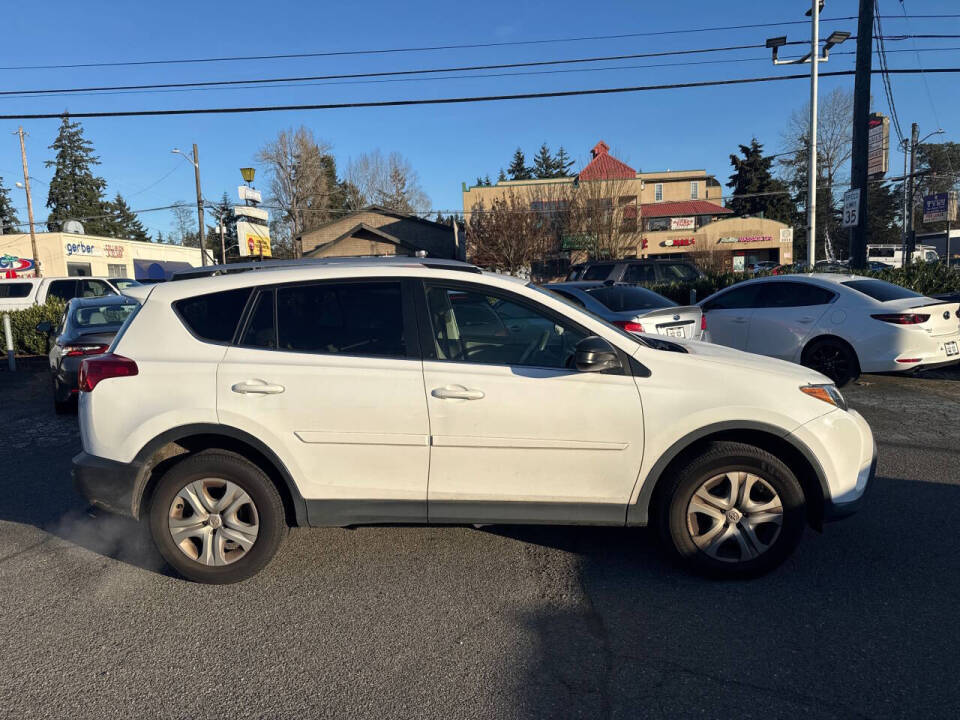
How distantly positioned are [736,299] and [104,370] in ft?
27.7

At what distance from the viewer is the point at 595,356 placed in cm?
341

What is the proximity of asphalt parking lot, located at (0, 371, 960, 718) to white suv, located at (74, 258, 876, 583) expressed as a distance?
1.18ft

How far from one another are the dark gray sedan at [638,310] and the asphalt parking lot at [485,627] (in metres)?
3.69

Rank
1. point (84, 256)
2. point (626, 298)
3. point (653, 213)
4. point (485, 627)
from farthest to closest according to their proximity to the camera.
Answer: point (653, 213) → point (84, 256) → point (626, 298) → point (485, 627)

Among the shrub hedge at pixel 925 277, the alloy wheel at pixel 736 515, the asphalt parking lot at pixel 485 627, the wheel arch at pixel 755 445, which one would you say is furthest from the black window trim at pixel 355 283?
the shrub hedge at pixel 925 277

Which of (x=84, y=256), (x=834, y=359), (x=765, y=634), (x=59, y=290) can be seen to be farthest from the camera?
(x=84, y=256)

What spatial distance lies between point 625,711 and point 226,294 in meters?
2.91

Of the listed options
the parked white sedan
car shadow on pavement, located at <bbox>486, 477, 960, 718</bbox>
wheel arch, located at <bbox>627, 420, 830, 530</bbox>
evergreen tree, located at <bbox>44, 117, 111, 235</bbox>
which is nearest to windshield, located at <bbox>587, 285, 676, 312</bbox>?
the parked white sedan

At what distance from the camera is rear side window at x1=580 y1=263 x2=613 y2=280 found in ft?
54.3

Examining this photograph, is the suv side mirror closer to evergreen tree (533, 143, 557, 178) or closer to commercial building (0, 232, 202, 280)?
commercial building (0, 232, 202, 280)

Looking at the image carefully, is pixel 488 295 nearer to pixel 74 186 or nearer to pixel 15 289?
pixel 15 289

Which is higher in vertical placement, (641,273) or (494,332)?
(641,273)

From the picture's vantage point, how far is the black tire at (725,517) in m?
3.48

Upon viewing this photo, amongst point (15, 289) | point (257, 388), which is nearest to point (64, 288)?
point (15, 289)
